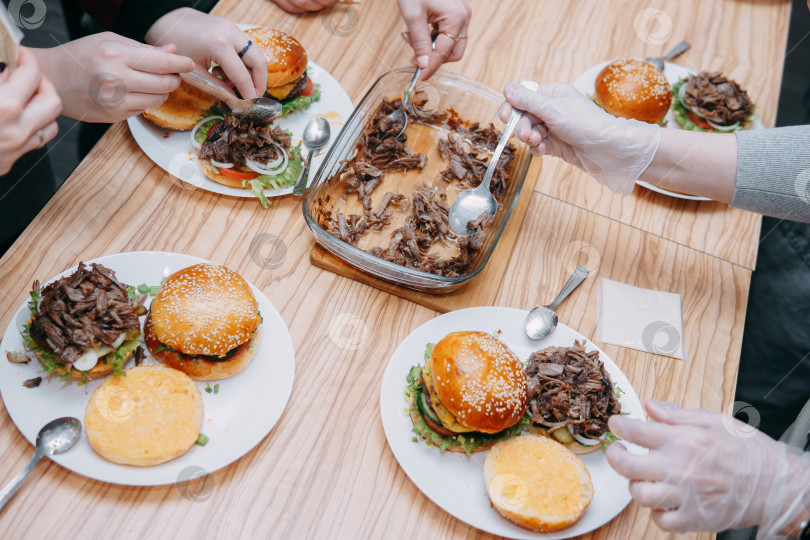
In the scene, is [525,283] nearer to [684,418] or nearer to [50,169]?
[684,418]

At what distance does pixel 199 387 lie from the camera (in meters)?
2.05

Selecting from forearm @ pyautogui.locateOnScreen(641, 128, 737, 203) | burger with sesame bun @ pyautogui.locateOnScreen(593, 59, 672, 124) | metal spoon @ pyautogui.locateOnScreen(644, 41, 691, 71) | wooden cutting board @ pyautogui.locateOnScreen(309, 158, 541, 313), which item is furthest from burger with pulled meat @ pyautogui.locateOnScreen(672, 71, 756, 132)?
wooden cutting board @ pyautogui.locateOnScreen(309, 158, 541, 313)

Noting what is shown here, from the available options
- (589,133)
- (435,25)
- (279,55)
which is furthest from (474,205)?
(279,55)

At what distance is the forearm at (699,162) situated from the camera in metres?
2.53

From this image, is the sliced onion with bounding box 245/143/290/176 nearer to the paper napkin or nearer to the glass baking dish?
the glass baking dish

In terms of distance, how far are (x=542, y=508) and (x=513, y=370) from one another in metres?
0.44

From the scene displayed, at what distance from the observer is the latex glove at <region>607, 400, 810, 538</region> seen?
1737mm

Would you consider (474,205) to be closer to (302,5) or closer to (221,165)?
(221,165)

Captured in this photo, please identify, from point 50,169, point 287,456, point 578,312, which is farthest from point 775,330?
point 50,169

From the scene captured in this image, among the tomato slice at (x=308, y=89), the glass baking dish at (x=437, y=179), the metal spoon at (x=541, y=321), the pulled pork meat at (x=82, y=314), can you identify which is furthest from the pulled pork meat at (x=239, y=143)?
the metal spoon at (x=541, y=321)

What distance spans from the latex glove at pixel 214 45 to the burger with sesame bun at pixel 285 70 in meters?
0.14

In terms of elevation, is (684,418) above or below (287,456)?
above

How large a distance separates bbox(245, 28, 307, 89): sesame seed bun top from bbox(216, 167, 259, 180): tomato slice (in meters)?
0.50

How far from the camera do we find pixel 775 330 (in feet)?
10.4
